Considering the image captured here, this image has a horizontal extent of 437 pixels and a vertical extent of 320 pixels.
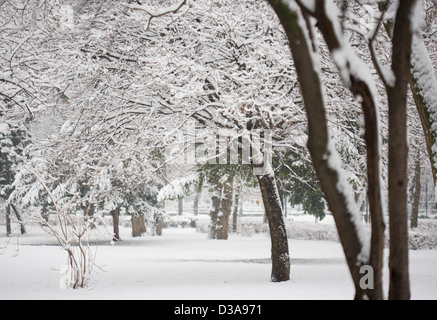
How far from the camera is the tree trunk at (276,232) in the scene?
10.5 metres

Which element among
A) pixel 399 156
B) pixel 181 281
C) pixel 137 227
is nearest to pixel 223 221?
pixel 137 227

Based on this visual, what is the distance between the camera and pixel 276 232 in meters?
A: 10.8

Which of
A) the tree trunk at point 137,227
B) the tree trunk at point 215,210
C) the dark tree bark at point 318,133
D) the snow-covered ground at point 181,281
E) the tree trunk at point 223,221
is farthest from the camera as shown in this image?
the tree trunk at point 137,227

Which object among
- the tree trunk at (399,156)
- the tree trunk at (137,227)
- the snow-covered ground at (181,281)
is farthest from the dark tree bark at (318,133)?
the tree trunk at (137,227)

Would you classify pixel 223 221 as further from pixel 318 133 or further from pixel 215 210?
pixel 318 133

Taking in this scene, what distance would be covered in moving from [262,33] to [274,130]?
2.16 metres

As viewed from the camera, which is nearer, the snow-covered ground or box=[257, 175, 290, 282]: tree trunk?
the snow-covered ground

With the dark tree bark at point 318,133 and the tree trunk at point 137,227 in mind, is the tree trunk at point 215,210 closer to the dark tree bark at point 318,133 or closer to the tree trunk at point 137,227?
the tree trunk at point 137,227

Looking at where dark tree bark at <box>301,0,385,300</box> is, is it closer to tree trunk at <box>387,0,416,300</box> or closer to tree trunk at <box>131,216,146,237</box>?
tree trunk at <box>387,0,416,300</box>

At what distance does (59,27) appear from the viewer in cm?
1033

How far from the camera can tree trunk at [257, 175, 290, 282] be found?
10508mm

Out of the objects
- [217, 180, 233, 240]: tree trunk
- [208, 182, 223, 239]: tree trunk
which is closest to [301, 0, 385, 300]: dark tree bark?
[208, 182, 223, 239]: tree trunk
